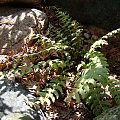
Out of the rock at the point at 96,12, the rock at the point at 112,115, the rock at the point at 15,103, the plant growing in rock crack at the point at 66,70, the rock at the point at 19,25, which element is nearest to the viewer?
the rock at the point at 112,115

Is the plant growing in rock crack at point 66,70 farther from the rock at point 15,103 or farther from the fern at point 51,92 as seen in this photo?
the rock at point 15,103

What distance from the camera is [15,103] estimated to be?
14.5 ft

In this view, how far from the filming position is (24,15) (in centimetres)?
610

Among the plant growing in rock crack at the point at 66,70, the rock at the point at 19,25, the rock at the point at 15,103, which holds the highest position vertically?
the rock at the point at 19,25

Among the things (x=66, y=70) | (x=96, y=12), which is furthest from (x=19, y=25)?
(x=96, y=12)

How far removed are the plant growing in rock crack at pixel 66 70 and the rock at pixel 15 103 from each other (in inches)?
6.2

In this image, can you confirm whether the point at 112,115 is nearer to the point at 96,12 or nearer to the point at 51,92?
the point at 51,92

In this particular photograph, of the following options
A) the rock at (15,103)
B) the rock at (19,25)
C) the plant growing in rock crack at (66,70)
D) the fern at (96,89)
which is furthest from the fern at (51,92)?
the rock at (19,25)

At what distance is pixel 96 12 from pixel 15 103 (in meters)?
2.76

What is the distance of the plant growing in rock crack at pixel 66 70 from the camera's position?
14.4ft

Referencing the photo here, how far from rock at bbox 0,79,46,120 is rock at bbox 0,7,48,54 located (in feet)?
3.72

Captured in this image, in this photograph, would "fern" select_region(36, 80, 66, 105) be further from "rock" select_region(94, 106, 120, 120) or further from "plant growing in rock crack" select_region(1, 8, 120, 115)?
"rock" select_region(94, 106, 120, 120)

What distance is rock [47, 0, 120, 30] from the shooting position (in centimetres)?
619

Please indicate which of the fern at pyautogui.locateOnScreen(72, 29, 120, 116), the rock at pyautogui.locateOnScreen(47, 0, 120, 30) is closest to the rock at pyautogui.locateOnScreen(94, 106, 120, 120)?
the fern at pyautogui.locateOnScreen(72, 29, 120, 116)
